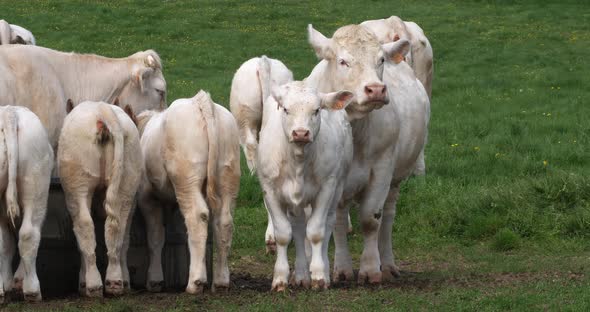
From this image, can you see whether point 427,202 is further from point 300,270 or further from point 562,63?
point 562,63

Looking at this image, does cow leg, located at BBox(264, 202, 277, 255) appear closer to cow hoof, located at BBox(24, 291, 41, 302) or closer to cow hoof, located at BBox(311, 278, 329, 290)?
cow hoof, located at BBox(311, 278, 329, 290)

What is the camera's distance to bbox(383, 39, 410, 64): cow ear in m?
11.6

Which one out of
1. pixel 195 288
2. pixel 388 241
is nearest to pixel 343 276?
pixel 388 241

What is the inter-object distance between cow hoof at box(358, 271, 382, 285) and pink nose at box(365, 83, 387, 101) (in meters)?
1.58

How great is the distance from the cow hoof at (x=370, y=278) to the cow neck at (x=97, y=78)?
12.3 ft

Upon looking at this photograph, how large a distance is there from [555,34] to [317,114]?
77.0 feet

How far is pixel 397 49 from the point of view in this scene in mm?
11648

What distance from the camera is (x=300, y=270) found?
405 inches

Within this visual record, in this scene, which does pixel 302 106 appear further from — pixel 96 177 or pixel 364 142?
pixel 96 177

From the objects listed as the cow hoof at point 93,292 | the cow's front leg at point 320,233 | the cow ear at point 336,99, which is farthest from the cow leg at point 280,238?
the cow hoof at point 93,292

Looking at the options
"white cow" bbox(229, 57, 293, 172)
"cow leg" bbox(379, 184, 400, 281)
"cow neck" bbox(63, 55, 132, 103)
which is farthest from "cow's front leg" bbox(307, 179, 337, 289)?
"white cow" bbox(229, 57, 293, 172)

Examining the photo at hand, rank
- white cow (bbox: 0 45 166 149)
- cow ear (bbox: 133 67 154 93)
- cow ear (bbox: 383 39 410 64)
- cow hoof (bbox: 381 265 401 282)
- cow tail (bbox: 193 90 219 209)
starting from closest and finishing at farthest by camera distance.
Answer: cow tail (bbox: 193 90 219 209), cow hoof (bbox: 381 265 401 282), cow ear (bbox: 383 39 410 64), white cow (bbox: 0 45 166 149), cow ear (bbox: 133 67 154 93)

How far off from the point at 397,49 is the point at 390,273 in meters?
2.11

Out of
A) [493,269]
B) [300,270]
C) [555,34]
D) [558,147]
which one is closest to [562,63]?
[555,34]
